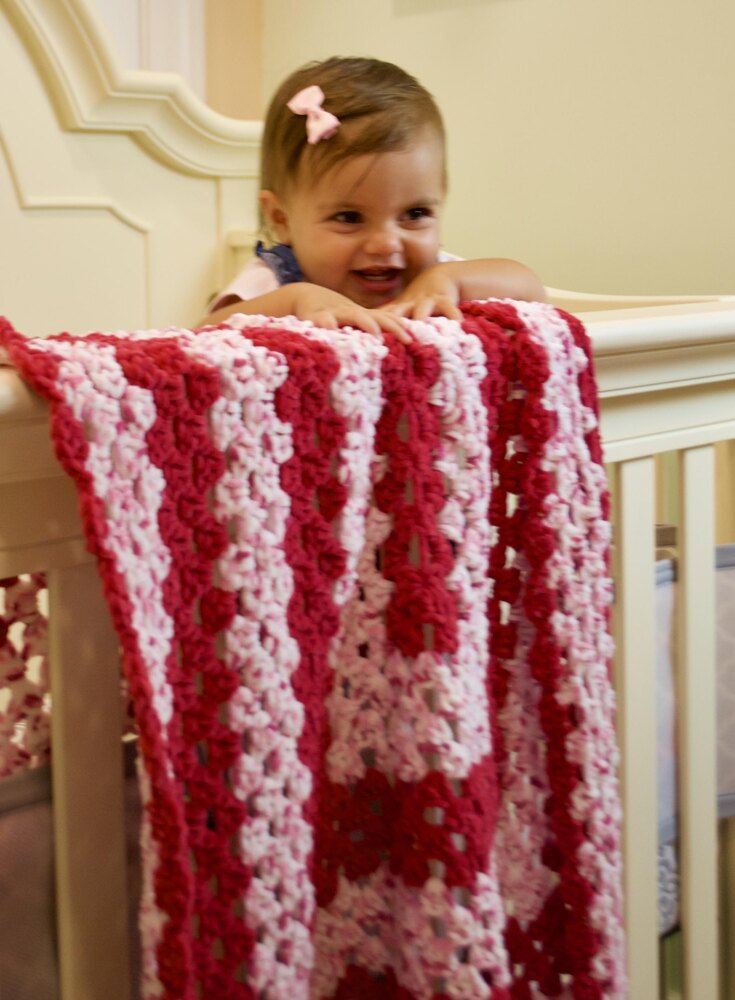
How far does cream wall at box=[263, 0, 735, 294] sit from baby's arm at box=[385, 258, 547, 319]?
2.39ft

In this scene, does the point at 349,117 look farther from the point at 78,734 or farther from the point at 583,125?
the point at 583,125

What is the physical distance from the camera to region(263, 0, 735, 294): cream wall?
158 cm

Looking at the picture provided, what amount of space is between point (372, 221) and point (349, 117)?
88 mm

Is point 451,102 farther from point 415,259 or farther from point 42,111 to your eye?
point 415,259

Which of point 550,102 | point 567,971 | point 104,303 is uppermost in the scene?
point 550,102

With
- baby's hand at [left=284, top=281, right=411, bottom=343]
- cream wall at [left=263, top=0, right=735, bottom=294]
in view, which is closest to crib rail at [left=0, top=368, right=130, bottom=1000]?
baby's hand at [left=284, top=281, right=411, bottom=343]

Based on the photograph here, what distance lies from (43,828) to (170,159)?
1226 millimetres

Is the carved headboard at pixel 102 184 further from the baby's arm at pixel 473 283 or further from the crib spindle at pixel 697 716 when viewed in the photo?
the crib spindle at pixel 697 716

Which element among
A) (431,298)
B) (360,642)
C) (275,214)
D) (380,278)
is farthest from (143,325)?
(360,642)

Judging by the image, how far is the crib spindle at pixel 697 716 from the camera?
92cm

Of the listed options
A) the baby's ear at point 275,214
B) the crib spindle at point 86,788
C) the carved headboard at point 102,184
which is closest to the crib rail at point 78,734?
the crib spindle at point 86,788

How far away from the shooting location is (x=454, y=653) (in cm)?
63

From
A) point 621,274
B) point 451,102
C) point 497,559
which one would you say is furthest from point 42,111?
point 497,559

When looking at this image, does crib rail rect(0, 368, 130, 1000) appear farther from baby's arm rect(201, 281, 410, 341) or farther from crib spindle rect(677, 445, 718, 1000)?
crib spindle rect(677, 445, 718, 1000)
